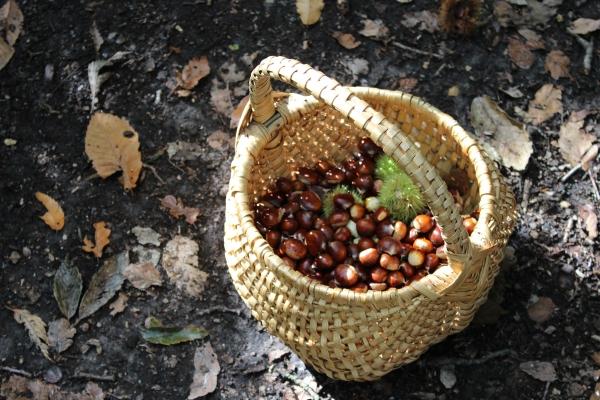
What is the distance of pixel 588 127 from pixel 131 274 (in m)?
1.92

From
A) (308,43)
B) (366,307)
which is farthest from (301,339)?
(308,43)

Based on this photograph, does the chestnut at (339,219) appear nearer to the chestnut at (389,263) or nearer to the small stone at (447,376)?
the chestnut at (389,263)

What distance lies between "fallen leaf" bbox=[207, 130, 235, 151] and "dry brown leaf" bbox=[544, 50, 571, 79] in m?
1.41

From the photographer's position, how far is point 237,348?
2.41 m

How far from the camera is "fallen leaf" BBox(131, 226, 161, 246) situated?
8.56 feet

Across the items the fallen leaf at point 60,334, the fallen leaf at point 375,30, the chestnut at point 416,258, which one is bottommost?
the fallen leaf at point 60,334

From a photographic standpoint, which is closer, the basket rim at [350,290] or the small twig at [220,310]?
the basket rim at [350,290]

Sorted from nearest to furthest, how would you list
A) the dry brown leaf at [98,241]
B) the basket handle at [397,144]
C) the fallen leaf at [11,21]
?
the basket handle at [397,144]
the dry brown leaf at [98,241]
the fallen leaf at [11,21]

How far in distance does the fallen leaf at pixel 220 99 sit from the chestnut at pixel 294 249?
0.88m

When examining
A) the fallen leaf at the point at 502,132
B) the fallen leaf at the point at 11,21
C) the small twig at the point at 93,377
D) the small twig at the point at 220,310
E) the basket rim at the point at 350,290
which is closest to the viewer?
the basket rim at the point at 350,290

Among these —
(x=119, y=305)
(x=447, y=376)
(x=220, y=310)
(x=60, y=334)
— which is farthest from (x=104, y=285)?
(x=447, y=376)

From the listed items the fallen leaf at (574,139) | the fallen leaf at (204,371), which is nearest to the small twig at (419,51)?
the fallen leaf at (574,139)

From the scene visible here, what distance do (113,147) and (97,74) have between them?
0.41 metres

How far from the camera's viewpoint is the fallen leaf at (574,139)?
8.99 ft
